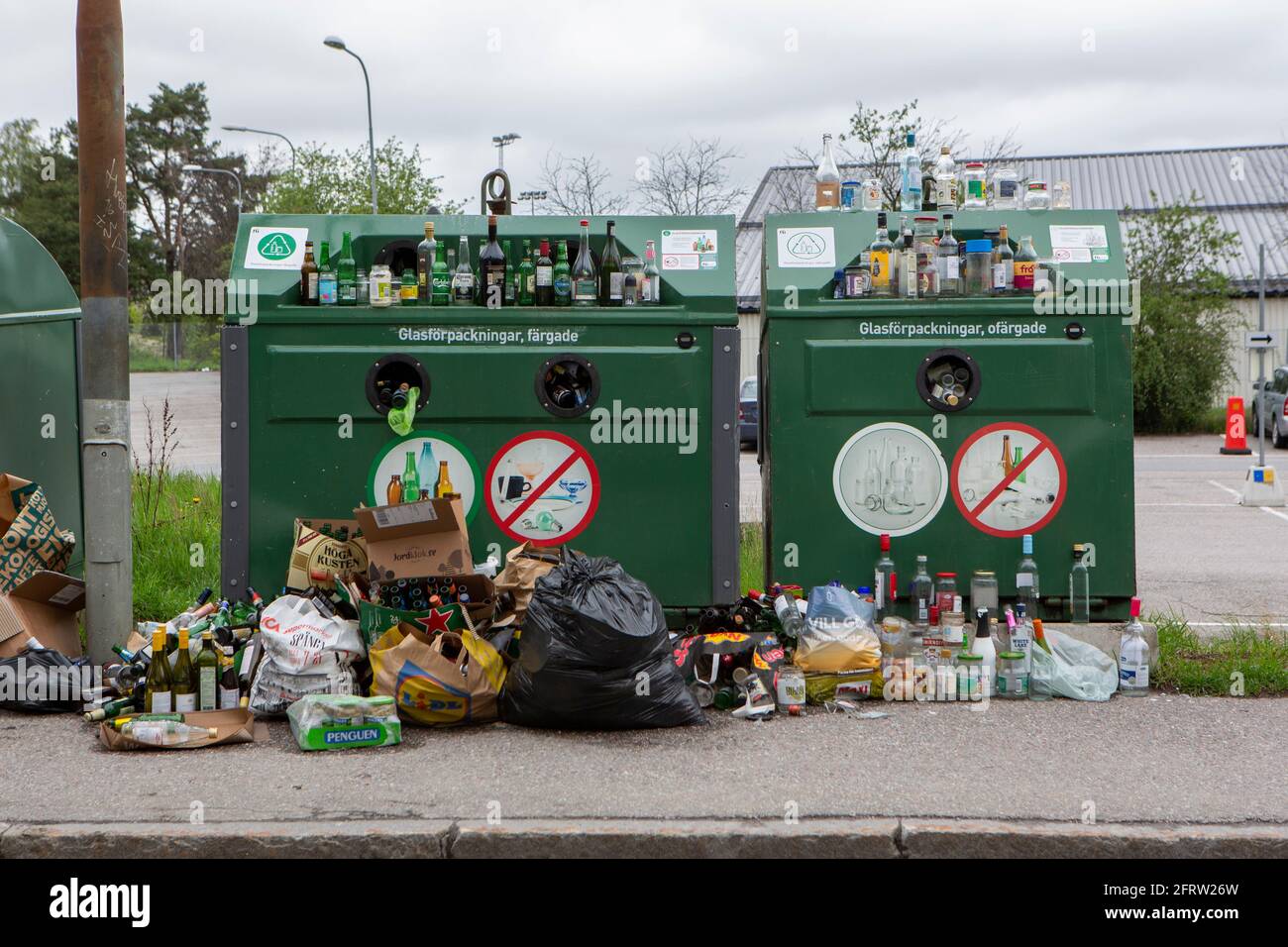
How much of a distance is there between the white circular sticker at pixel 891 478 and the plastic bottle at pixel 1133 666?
0.95 meters

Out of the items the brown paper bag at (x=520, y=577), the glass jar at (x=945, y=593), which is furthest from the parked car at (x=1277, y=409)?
the brown paper bag at (x=520, y=577)

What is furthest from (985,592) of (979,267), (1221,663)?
(979,267)

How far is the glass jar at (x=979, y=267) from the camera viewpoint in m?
5.67

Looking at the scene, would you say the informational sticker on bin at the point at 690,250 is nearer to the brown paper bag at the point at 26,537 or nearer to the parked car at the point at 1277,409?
the brown paper bag at the point at 26,537

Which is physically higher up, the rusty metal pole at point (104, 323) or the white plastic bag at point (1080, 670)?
the rusty metal pole at point (104, 323)

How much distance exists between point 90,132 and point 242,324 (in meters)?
0.97

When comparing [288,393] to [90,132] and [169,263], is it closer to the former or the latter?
[90,132]

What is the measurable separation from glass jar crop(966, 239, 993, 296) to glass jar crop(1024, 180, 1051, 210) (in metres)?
0.52

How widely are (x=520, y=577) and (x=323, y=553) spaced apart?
2.76 ft

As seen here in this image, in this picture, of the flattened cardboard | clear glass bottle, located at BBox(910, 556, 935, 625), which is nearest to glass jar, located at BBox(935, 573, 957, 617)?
clear glass bottle, located at BBox(910, 556, 935, 625)

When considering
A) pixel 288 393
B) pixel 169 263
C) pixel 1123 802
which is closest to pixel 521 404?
pixel 288 393

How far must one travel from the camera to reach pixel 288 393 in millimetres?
5551

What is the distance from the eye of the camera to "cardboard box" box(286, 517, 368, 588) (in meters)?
5.32

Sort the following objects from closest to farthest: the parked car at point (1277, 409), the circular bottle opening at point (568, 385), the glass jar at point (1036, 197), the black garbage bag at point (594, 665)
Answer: the black garbage bag at point (594, 665) < the circular bottle opening at point (568, 385) < the glass jar at point (1036, 197) < the parked car at point (1277, 409)
